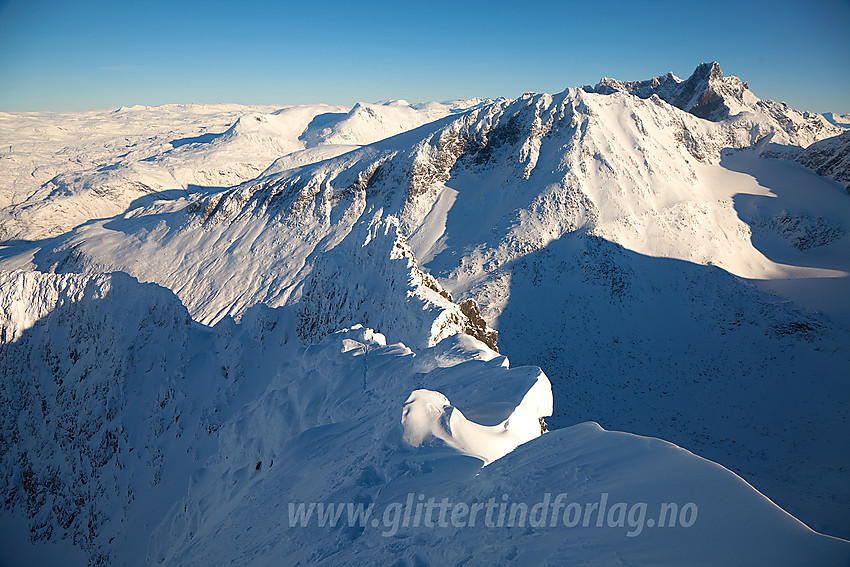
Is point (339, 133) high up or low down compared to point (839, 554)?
up

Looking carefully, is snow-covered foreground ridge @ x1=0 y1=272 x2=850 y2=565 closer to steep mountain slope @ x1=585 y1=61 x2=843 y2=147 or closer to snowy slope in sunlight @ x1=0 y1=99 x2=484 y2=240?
snowy slope in sunlight @ x1=0 y1=99 x2=484 y2=240

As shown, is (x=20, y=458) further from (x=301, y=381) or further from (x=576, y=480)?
(x=576, y=480)

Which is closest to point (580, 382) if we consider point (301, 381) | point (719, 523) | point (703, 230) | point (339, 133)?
point (301, 381)

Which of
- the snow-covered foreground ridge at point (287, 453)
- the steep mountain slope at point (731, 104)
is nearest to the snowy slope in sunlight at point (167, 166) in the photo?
the snow-covered foreground ridge at point (287, 453)

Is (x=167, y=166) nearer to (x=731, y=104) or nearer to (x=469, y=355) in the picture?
(x=469, y=355)

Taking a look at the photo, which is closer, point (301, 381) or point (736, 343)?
point (301, 381)

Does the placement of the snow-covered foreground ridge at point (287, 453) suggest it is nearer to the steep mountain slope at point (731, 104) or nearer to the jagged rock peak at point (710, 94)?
the steep mountain slope at point (731, 104)
